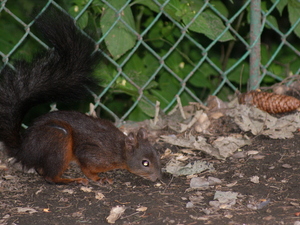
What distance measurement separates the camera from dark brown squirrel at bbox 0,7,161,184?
110 inches

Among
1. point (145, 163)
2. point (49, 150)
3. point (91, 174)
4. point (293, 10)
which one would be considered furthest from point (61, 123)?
point (293, 10)

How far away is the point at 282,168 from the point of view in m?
2.78

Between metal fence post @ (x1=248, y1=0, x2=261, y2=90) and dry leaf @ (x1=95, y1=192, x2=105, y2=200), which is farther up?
metal fence post @ (x1=248, y1=0, x2=261, y2=90)

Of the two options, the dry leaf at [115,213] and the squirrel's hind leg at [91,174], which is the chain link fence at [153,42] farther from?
the dry leaf at [115,213]

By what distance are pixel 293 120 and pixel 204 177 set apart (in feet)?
3.03

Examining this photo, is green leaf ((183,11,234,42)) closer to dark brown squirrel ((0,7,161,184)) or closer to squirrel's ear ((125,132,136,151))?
dark brown squirrel ((0,7,161,184))

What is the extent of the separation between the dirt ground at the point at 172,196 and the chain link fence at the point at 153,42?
669 millimetres

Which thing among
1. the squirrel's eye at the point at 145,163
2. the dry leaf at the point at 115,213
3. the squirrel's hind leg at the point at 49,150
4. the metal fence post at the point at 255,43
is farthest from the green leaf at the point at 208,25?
the dry leaf at the point at 115,213

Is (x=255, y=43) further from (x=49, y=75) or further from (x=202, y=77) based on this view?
(x=49, y=75)

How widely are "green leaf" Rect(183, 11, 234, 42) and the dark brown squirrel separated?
682 mm

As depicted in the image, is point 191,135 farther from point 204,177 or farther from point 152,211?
point 152,211

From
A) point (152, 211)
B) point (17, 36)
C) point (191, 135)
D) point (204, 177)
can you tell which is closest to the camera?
point (152, 211)

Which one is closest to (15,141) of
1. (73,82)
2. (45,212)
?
(73,82)

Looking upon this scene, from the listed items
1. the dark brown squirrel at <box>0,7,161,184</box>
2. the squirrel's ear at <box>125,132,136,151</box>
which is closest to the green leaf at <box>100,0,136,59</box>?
the dark brown squirrel at <box>0,7,161,184</box>
